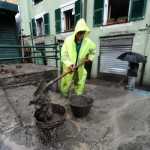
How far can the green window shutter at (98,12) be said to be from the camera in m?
6.77

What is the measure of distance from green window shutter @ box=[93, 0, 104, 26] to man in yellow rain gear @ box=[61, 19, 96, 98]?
491 centimetres

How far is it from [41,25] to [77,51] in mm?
10080

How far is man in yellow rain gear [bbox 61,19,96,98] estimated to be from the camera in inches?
98.2

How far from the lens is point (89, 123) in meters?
2.06

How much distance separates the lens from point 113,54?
23.5ft

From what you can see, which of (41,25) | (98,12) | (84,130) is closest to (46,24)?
(41,25)

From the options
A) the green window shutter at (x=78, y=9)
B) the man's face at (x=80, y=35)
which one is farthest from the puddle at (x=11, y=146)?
the green window shutter at (x=78, y=9)

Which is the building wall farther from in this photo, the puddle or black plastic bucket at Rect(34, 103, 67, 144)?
the puddle

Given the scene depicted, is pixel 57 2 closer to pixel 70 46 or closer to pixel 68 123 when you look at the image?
pixel 70 46

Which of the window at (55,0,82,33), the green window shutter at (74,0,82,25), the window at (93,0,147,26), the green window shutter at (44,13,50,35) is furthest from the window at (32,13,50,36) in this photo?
the window at (93,0,147,26)

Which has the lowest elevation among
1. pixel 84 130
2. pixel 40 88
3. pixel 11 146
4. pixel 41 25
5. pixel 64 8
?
pixel 84 130

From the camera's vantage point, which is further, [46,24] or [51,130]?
[46,24]

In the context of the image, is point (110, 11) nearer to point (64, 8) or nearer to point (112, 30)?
point (112, 30)

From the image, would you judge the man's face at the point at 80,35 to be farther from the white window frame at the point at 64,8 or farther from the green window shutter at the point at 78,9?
the white window frame at the point at 64,8
